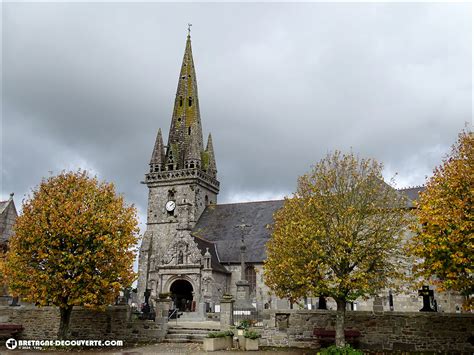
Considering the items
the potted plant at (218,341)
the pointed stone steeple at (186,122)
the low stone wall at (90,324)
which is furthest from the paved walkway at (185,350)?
the pointed stone steeple at (186,122)

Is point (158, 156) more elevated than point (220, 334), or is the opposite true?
point (158, 156)

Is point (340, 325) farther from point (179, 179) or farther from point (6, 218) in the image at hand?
point (179, 179)

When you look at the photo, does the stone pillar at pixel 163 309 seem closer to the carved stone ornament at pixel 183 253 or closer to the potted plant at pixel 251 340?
the potted plant at pixel 251 340

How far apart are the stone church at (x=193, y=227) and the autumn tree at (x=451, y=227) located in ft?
45.8

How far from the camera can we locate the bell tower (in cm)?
4212

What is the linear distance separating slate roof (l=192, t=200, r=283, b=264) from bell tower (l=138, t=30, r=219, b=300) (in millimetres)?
1647

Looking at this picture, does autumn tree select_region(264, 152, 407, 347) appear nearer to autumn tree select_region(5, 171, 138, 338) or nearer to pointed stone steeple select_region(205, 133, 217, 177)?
autumn tree select_region(5, 171, 138, 338)

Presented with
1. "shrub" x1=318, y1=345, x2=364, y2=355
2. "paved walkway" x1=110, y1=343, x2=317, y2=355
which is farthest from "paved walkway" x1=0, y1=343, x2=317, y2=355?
"shrub" x1=318, y1=345, x2=364, y2=355

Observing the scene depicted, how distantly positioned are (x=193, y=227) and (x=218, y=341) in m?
25.7

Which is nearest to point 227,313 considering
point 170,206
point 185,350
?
point 185,350

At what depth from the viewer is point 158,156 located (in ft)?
154

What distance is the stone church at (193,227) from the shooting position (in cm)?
3397

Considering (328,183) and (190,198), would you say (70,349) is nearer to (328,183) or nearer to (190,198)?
(328,183)

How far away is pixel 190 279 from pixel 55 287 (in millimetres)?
17818
